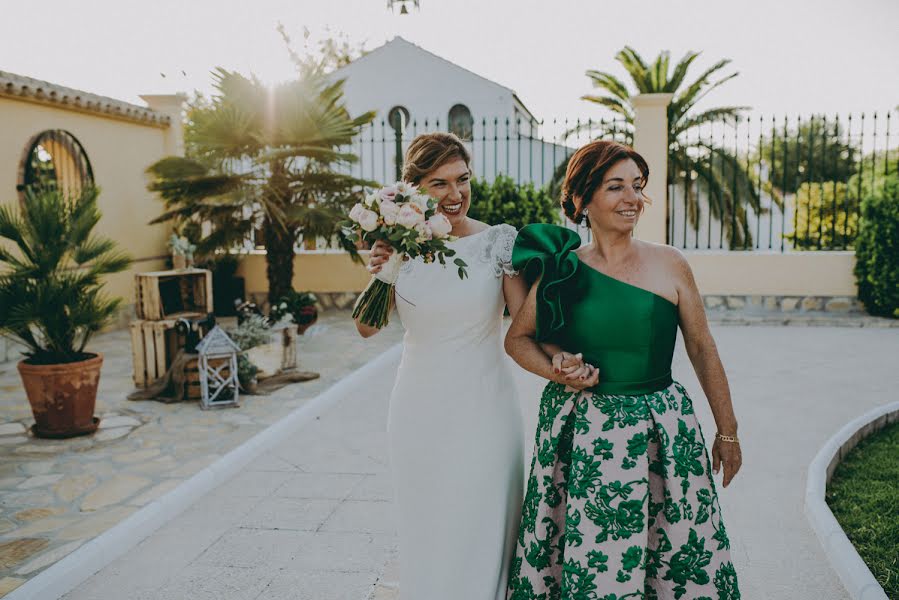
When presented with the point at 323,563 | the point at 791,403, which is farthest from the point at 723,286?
the point at 323,563

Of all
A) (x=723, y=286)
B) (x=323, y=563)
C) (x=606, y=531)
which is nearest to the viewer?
(x=606, y=531)

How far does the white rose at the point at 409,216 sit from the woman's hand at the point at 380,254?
16cm

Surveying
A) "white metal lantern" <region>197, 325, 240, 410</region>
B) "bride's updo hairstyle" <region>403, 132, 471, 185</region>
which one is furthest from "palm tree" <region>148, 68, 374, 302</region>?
"bride's updo hairstyle" <region>403, 132, 471, 185</region>

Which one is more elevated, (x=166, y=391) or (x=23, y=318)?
(x=23, y=318)

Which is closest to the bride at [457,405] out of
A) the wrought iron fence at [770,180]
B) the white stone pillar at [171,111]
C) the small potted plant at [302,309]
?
the small potted plant at [302,309]

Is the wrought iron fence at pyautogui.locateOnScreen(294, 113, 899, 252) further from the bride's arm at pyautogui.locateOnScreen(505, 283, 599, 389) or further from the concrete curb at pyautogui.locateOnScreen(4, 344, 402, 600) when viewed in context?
the bride's arm at pyautogui.locateOnScreen(505, 283, 599, 389)

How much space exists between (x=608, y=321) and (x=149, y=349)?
6270 mm

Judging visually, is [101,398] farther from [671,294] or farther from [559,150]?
[559,150]

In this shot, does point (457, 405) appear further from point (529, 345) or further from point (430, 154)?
point (430, 154)

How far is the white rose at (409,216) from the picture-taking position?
2.29 meters

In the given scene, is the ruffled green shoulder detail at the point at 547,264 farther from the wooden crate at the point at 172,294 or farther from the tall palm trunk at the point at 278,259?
the tall palm trunk at the point at 278,259

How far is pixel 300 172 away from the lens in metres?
11.2

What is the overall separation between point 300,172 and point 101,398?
4979mm

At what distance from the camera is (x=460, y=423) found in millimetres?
2598
